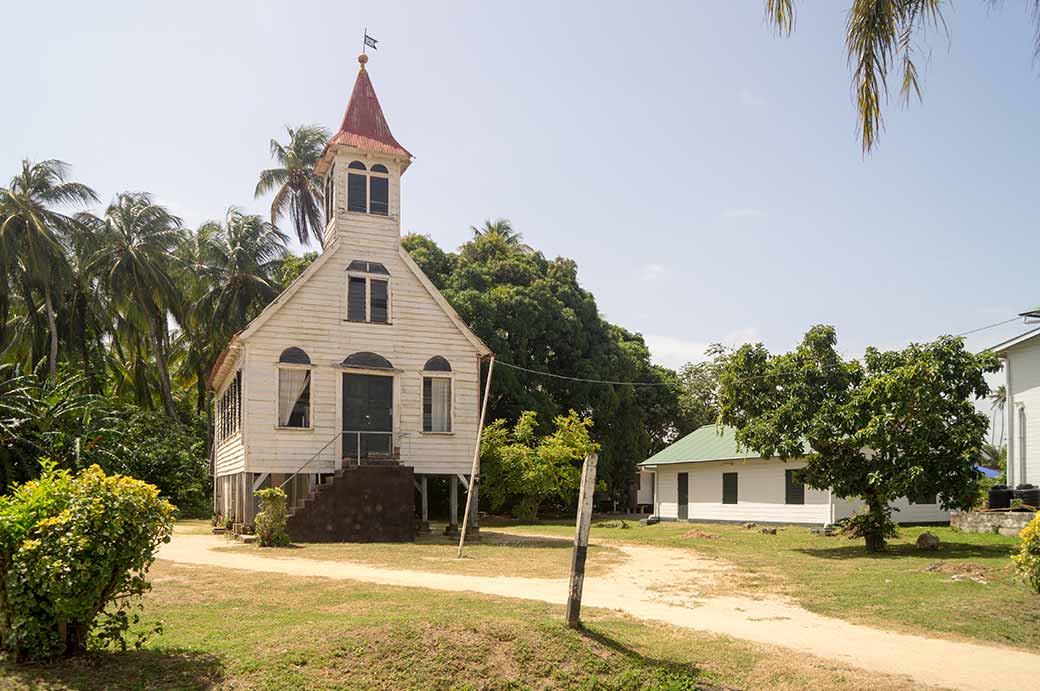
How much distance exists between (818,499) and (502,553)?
530 inches

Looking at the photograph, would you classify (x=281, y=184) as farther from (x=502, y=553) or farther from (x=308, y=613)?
(x=308, y=613)

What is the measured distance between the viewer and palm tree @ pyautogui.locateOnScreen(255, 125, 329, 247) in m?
49.4

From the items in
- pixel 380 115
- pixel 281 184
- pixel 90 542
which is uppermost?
pixel 281 184

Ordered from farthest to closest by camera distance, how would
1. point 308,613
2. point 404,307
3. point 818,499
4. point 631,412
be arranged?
1. point 631,412
2. point 818,499
3. point 404,307
4. point 308,613

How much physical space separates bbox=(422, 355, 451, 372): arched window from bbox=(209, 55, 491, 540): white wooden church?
43mm

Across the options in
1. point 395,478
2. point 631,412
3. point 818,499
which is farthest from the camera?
point 631,412

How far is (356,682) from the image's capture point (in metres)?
8.46

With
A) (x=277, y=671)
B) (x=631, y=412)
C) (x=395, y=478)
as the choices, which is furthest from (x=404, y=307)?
(x=631, y=412)

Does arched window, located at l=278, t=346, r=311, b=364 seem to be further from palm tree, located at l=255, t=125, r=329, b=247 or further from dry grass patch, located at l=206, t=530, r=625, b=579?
palm tree, located at l=255, t=125, r=329, b=247

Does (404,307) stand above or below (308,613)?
above

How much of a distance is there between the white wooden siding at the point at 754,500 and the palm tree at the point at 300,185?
2376cm

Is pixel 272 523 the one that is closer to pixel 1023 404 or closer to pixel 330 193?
pixel 330 193

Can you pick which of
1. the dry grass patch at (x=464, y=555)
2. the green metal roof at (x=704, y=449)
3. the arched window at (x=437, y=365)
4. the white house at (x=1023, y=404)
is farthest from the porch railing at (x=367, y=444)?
the white house at (x=1023, y=404)

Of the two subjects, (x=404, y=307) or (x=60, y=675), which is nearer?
(x=60, y=675)
